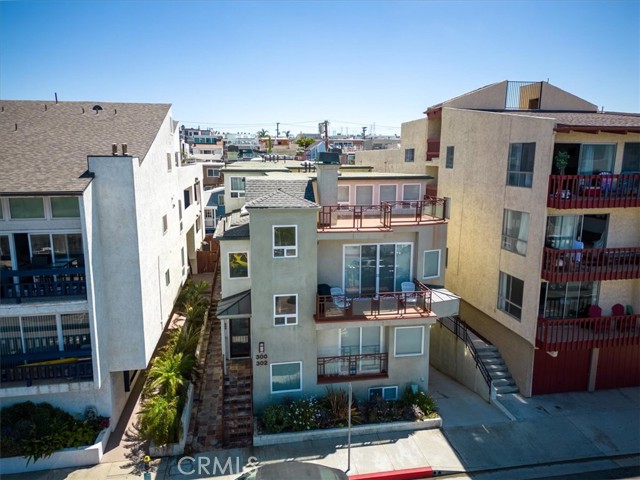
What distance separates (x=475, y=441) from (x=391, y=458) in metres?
3.24

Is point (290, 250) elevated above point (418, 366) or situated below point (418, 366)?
above

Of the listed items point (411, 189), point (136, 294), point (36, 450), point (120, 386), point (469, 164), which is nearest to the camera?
point (36, 450)

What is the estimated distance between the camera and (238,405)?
52.9ft

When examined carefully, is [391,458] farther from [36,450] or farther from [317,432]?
[36,450]

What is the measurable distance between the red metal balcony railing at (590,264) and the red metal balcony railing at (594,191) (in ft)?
5.91

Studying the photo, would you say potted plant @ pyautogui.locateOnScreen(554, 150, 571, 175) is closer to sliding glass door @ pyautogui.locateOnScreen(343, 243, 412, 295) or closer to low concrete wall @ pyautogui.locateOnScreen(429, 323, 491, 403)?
sliding glass door @ pyautogui.locateOnScreen(343, 243, 412, 295)

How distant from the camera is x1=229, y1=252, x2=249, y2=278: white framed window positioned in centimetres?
1786

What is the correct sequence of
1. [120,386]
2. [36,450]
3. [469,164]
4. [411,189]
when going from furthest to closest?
[469,164] → [411,189] → [120,386] → [36,450]

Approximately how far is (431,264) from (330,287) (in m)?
4.55

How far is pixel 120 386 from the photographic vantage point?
15.8 m

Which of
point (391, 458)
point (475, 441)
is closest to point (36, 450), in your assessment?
point (391, 458)

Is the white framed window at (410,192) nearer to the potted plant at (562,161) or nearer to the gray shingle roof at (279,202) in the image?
the potted plant at (562,161)

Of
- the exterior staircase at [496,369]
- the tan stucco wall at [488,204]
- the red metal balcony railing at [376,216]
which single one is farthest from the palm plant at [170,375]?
the tan stucco wall at [488,204]

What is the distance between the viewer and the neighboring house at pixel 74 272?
13.2 m
